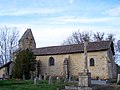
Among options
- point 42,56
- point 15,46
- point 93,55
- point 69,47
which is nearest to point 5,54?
point 15,46

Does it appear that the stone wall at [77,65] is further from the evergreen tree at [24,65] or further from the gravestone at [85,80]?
the gravestone at [85,80]

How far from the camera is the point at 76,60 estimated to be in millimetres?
46062

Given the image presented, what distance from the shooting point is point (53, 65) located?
48.7m

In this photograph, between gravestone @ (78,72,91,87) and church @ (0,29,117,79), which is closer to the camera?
gravestone @ (78,72,91,87)

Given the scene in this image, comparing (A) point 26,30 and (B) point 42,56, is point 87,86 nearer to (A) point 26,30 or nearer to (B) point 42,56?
(B) point 42,56

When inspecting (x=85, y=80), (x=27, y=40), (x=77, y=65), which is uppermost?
(x=27, y=40)

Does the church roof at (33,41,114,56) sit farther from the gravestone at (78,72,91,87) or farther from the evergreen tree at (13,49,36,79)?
the gravestone at (78,72,91,87)

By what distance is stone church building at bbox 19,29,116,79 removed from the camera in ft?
140

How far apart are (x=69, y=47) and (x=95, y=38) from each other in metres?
20.4

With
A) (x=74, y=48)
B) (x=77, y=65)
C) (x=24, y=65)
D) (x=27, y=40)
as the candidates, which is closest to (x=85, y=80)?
(x=24, y=65)

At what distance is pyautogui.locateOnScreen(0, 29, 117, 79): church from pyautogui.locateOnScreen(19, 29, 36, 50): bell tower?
529 centimetres

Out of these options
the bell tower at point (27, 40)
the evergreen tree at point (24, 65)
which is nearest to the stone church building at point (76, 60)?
the bell tower at point (27, 40)

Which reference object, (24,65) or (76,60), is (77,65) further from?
(24,65)

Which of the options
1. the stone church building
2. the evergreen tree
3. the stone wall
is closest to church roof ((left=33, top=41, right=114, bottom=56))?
the stone church building
